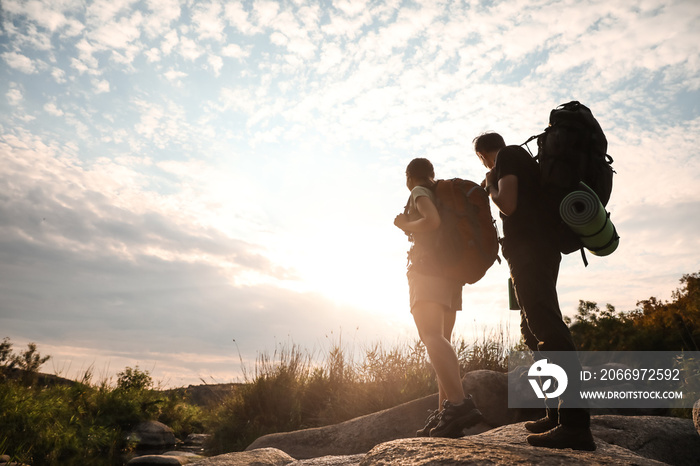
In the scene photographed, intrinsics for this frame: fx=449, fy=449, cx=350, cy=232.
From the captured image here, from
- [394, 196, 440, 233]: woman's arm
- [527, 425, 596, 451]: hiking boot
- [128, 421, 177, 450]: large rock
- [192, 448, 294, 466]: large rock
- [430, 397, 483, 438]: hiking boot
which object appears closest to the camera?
[527, 425, 596, 451]: hiking boot

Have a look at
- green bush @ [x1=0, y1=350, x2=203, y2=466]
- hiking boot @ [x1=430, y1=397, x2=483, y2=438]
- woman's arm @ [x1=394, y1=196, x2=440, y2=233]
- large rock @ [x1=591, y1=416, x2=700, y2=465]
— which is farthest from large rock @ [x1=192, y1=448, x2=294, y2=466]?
green bush @ [x1=0, y1=350, x2=203, y2=466]

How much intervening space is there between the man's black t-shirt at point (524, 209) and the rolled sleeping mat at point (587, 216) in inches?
7.1

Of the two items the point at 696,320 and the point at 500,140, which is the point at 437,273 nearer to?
the point at 500,140

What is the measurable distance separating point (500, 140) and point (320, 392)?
7649 millimetres

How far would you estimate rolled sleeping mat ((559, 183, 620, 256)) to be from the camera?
2.56m

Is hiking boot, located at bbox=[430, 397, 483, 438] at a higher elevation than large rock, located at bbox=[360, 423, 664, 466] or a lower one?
higher

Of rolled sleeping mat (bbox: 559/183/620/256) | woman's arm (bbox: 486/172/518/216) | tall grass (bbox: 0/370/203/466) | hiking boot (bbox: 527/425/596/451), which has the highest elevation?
woman's arm (bbox: 486/172/518/216)

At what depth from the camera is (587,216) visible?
2551mm

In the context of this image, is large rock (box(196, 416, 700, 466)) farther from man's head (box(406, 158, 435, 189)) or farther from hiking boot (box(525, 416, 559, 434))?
man's head (box(406, 158, 435, 189))

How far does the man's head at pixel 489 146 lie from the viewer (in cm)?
337

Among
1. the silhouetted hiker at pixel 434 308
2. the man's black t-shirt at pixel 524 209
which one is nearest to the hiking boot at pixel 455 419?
the silhouetted hiker at pixel 434 308

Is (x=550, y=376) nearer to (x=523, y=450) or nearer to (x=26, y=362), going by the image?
(x=523, y=450)

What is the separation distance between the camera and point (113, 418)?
1056 cm

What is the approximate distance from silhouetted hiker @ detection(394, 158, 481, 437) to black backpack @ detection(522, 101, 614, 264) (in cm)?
82
